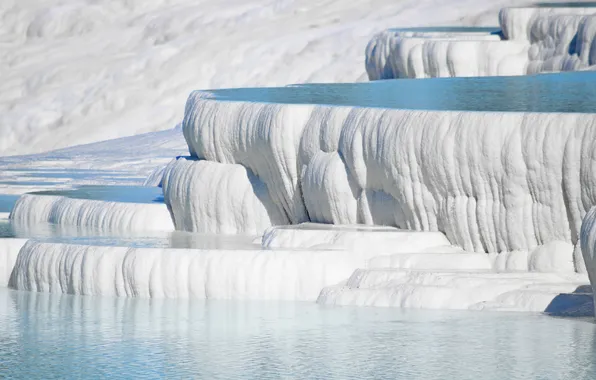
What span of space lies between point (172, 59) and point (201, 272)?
27.7m

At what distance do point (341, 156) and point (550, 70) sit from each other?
32.7ft

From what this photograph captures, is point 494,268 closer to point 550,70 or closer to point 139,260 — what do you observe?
point 139,260

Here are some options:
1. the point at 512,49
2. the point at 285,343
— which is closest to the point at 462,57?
the point at 512,49

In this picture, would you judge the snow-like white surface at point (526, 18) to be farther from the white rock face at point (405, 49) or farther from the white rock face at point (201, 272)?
the white rock face at point (201, 272)

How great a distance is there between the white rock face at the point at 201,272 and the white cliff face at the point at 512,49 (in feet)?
37.1

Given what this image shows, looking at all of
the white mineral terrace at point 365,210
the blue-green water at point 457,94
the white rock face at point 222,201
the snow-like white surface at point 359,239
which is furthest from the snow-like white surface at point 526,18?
the snow-like white surface at point 359,239

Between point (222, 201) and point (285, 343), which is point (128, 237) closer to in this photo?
point (222, 201)

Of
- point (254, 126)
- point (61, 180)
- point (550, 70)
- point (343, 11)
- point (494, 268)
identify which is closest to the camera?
point (494, 268)

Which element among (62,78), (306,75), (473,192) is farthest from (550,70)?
(62,78)

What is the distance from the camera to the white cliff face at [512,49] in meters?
25.4

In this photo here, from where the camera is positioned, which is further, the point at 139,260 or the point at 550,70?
the point at 550,70

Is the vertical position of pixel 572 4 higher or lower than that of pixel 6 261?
lower

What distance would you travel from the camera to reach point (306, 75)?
39562 mm

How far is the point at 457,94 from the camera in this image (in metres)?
18.9
